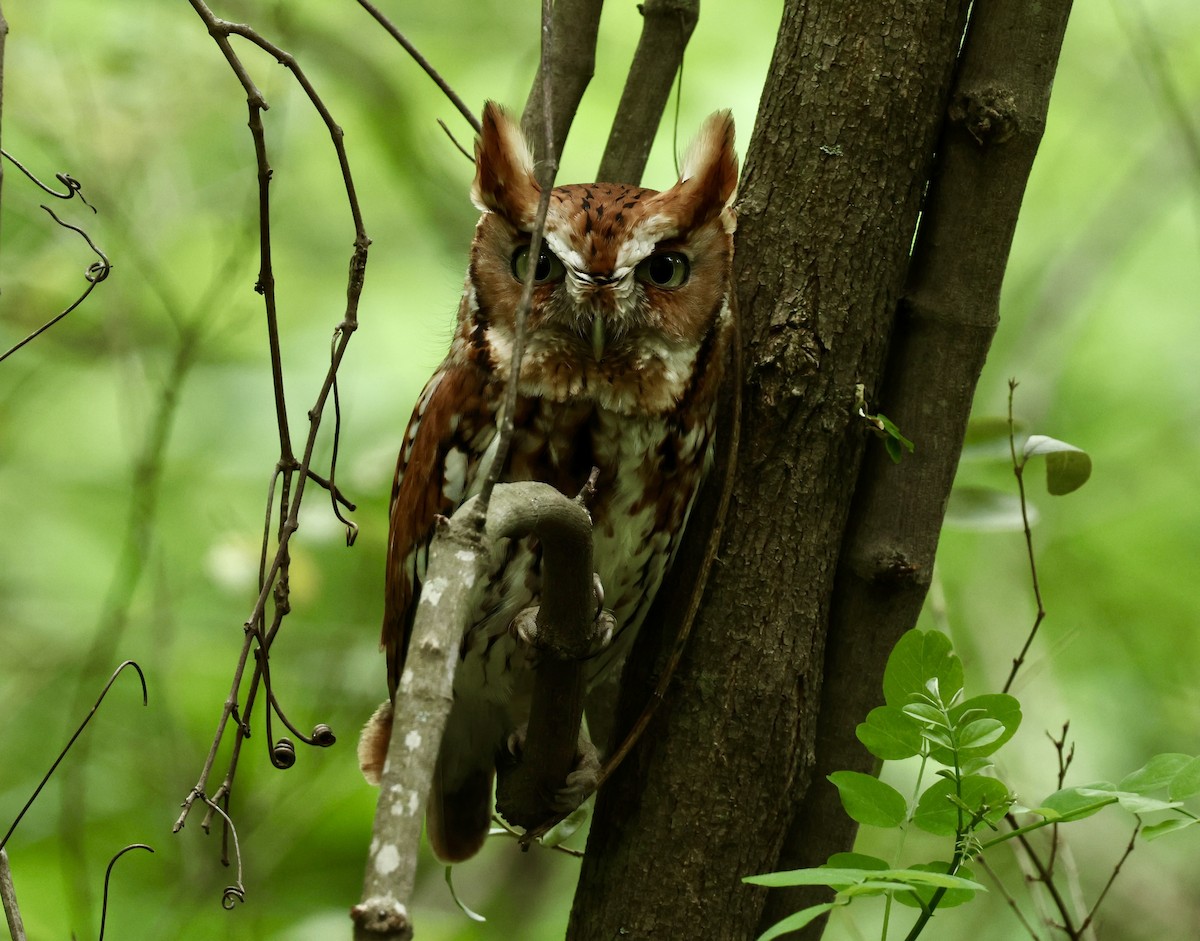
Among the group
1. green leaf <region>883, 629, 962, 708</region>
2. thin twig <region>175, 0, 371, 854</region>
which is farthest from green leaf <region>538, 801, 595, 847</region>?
green leaf <region>883, 629, 962, 708</region>

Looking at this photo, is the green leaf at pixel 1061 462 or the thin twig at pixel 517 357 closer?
the thin twig at pixel 517 357

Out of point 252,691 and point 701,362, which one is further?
point 701,362

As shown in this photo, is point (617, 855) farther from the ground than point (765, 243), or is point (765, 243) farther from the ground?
point (765, 243)

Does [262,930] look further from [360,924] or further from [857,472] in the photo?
[360,924]

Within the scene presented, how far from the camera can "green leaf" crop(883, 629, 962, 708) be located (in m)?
1.16

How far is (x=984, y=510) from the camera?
6.32 feet

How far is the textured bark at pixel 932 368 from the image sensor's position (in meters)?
1.54

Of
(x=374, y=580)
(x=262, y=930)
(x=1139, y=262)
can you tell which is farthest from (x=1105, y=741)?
(x=262, y=930)

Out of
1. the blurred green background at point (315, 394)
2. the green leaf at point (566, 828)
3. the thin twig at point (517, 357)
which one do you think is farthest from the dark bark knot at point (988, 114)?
the blurred green background at point (315, 394)

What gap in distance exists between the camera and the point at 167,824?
9.94ft

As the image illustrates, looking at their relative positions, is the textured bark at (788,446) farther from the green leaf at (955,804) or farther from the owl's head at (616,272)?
the green leaf at (955,804)

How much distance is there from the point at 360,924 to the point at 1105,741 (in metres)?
3.44

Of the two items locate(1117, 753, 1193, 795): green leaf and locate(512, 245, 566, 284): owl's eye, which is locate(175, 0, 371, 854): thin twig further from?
locate(1117, 753, 1193, 795): green leaf

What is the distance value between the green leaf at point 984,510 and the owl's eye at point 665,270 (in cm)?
62
